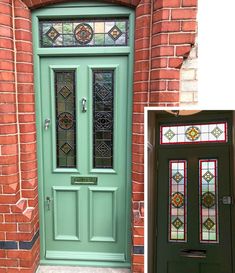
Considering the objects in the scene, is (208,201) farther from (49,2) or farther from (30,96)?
(49,2)

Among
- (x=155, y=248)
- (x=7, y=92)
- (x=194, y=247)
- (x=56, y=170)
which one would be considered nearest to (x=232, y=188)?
(x=194, y=247)

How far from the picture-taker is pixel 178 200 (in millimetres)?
1481

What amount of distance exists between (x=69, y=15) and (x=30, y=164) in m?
1.42

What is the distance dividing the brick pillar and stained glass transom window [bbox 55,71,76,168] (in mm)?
240

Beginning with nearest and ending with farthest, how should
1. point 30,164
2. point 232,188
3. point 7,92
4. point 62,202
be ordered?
point 232,188
point 7,92
point 30,164
point 62,202

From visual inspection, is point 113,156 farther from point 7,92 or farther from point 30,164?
point 7,92

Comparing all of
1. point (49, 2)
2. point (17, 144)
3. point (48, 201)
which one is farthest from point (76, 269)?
point (49, 2)

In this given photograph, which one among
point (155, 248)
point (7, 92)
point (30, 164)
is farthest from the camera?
point (30, 164)

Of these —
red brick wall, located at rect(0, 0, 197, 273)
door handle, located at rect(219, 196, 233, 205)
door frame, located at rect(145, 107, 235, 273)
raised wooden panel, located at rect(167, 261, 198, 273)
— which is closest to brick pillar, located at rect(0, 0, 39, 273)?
red brick wall, located at rect(0, 0, 197, 273)

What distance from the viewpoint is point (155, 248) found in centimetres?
158

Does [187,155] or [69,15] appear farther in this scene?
[69,15]

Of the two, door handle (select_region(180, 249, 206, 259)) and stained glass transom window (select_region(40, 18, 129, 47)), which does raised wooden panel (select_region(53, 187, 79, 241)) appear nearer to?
stained glass transom window (select_region(40, 18, 129, 47))

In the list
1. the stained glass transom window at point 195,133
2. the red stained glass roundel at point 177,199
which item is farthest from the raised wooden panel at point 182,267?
the stained glass transom window at point 195,133

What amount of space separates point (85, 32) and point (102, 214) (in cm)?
176
